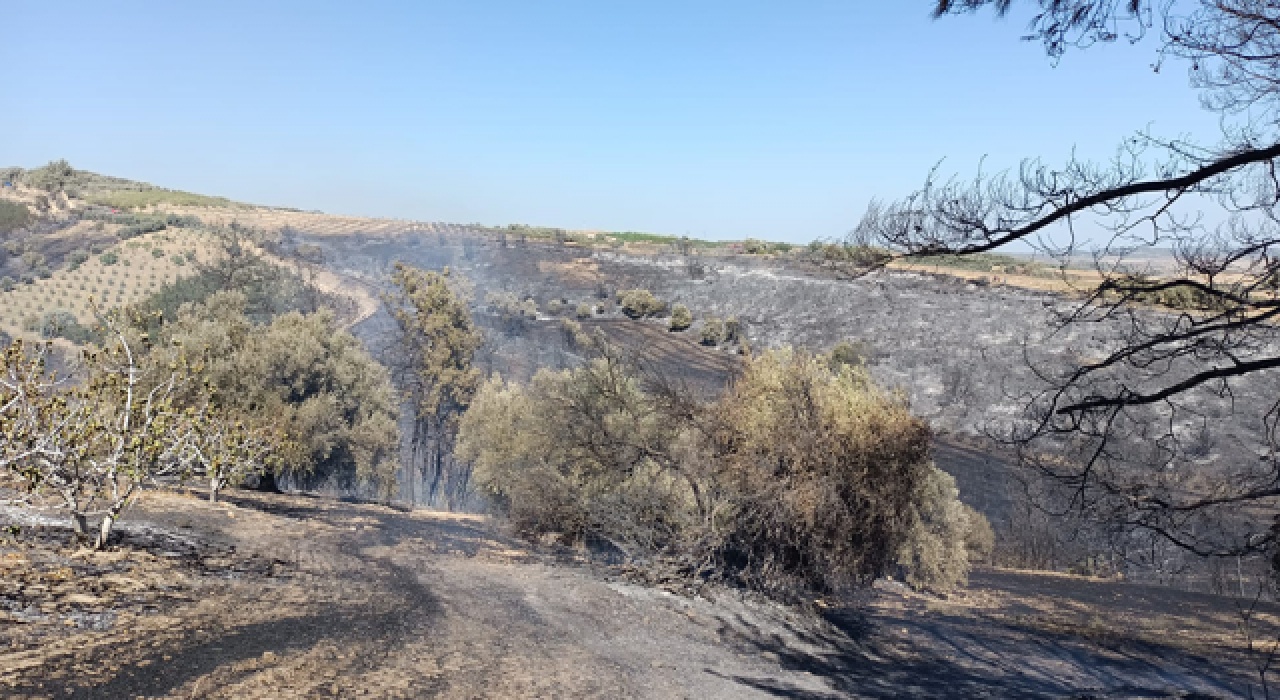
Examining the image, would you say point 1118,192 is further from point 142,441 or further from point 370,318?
point 370,318

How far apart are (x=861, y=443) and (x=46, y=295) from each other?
42.0 meters

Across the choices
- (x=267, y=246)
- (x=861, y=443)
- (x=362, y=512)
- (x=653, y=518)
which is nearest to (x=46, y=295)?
(x=267, y=246)

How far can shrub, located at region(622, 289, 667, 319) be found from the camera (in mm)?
57250

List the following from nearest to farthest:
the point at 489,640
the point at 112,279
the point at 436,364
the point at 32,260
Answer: the point at 489,640
the point at 436,364
the point at 112,279
the point at 32,260

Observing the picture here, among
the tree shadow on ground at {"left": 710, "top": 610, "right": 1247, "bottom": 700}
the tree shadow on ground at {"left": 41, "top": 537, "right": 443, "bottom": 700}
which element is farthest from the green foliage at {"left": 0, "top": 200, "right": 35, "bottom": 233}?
the tree shadow on ground at {"left": 710, "top": 610, "right": 1247, "bottom": 700}

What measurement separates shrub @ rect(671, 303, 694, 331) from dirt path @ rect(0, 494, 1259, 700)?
38.0 metres

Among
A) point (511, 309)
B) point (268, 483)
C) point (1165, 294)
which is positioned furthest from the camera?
point (511, 309)

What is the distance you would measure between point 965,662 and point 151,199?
74525 millimetres

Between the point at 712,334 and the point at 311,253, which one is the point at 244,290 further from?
the point at 712,334

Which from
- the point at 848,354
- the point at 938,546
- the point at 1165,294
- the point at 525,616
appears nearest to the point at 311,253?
the point at 848,354

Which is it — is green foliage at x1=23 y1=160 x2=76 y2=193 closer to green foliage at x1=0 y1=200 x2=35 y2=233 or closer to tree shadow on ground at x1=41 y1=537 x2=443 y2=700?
green foliage at x1=0 y1=200 x2=35 y2=233

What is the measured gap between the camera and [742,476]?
13.6 metres

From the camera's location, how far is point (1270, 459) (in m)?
5.88

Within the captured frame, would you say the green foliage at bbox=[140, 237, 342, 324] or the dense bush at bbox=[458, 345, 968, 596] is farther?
the green foliage at bbox=[140, 237, 342, 324]
